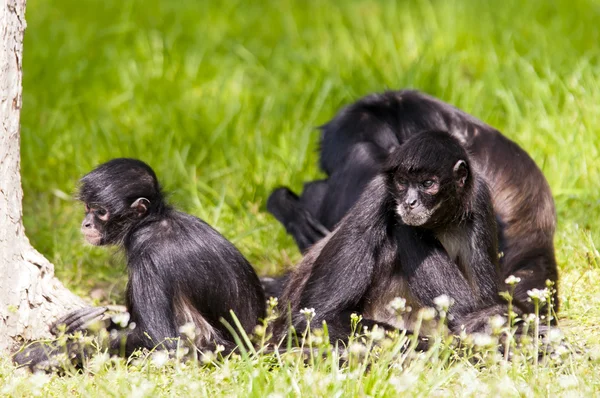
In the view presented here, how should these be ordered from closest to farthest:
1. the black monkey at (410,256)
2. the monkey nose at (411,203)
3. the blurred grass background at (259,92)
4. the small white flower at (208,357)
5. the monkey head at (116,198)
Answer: the small white flower at (208,357), the monkey nose at (411,203), the black monkey at (410,256), the monkey head at (116,198), the blurred grass background at (259,92)

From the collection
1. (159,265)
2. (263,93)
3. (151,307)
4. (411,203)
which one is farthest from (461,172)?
(263,93)

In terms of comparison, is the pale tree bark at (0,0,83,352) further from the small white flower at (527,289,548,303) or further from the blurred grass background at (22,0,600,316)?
the small white flower at (527,289,548,303)

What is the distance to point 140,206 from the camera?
557 cm

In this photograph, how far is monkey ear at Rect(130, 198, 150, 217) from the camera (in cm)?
555

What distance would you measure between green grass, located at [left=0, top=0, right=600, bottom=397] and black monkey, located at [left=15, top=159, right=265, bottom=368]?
1.23 meters

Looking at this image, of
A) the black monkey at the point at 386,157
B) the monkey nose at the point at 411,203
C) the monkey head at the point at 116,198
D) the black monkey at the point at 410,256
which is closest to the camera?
the monkey nose at the point at 411,203

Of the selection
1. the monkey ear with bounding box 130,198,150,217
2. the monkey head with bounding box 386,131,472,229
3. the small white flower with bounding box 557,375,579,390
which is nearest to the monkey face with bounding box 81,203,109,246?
the monkey ear with bounding box 130,198,150,217

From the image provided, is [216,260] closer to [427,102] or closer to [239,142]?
[427,102]

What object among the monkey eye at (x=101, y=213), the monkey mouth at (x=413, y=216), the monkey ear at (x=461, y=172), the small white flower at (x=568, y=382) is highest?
the monkey eye at (x=101, y=213)

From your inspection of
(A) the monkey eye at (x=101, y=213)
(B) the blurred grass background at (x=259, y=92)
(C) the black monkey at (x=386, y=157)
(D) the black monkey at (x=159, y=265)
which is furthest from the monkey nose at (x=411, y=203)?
(B) the blurred grass background at (x=259, y=92)

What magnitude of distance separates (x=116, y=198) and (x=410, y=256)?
1902 mm

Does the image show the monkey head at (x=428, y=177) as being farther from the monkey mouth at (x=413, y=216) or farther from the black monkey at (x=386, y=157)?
the black monkey at (x=386, y=157)

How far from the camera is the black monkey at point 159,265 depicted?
17.3ft

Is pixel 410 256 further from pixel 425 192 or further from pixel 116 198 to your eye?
pixel 116 198
